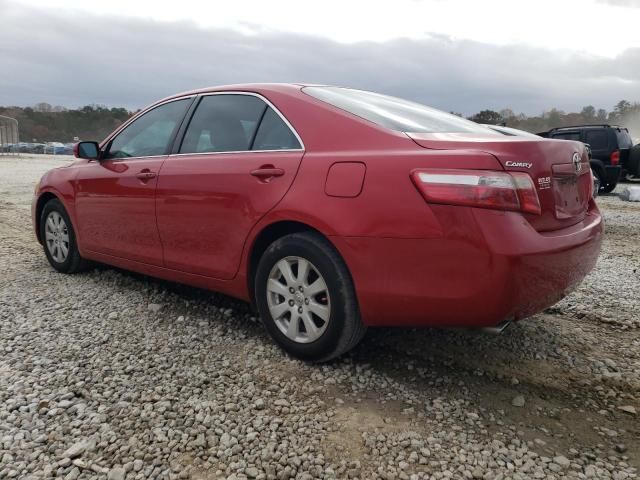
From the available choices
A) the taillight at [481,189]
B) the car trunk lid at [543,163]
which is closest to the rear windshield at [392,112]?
the car trunk lid at [543,163]

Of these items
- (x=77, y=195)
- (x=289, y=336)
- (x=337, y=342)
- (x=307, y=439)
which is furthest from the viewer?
(x=77, y=195)

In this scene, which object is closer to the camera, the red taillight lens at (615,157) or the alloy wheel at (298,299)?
the alloy wheel at (298,299)

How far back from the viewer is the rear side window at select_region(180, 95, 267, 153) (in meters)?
3.39

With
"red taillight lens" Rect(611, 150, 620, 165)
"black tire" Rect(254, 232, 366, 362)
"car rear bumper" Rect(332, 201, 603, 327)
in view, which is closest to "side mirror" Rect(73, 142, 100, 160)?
"black tire" Rect(254, 232, 366, 362)

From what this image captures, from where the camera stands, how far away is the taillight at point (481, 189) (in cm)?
235

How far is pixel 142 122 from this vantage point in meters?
4.34

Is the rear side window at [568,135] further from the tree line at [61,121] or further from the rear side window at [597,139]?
the tree line at [61,121]

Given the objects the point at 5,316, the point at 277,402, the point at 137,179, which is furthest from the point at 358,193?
the point at 5,316

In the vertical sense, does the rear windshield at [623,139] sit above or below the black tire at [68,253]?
above

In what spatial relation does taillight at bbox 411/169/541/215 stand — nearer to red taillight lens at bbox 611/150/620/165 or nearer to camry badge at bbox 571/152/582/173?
camry badge at bbox 571/152/582/173

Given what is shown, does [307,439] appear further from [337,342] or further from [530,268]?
[530,268]

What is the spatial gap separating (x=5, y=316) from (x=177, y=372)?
166 cm

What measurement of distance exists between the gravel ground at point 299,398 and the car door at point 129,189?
0.51 m

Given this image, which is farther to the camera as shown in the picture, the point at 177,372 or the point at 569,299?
the point at 569,299
